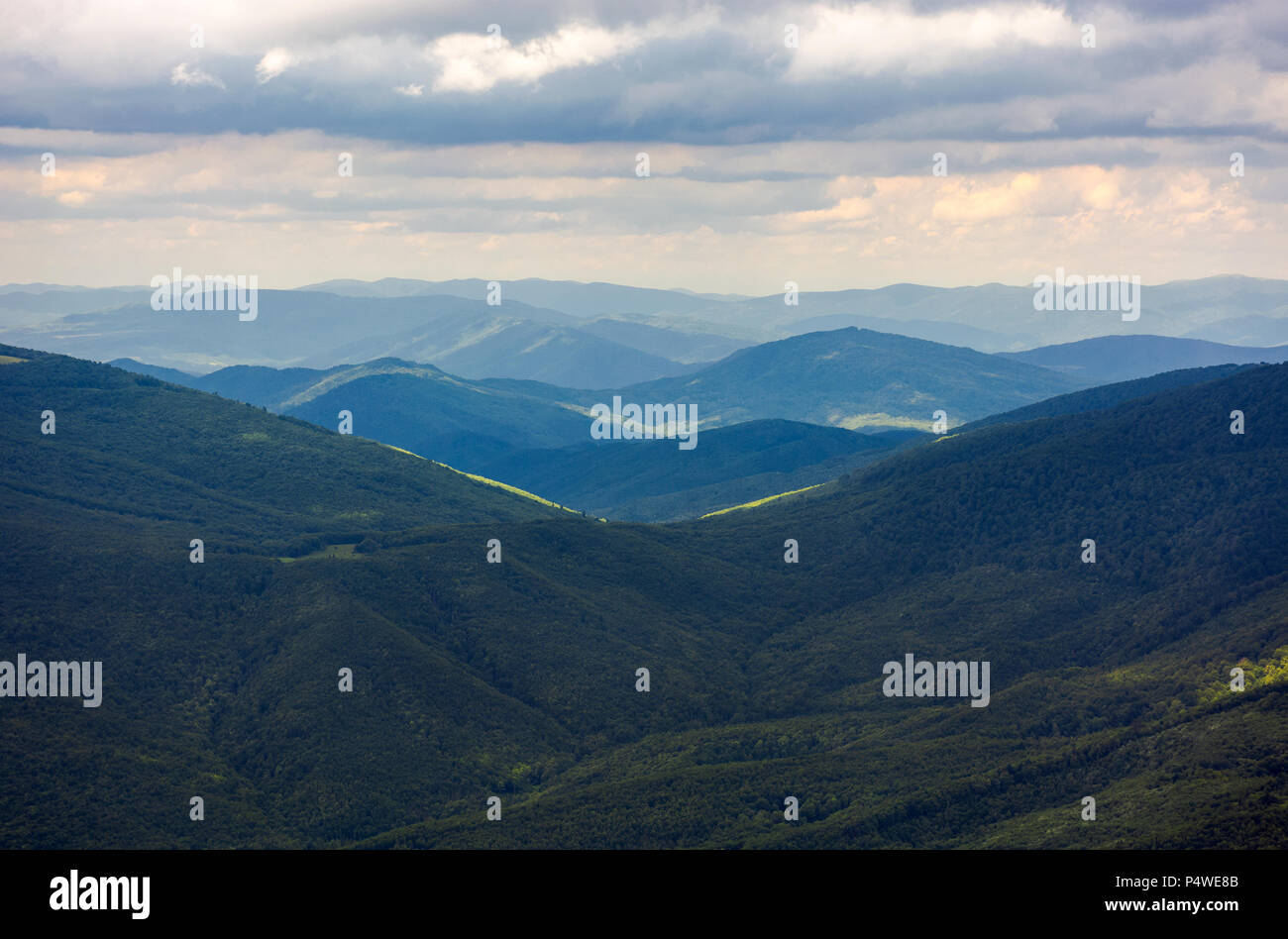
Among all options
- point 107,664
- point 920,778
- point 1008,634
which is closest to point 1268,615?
point 1008,634

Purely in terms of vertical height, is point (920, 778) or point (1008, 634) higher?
point (1008, 634)

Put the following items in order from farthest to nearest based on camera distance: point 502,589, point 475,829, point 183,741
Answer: point 502,589 → point 183,741 → point 475,829
